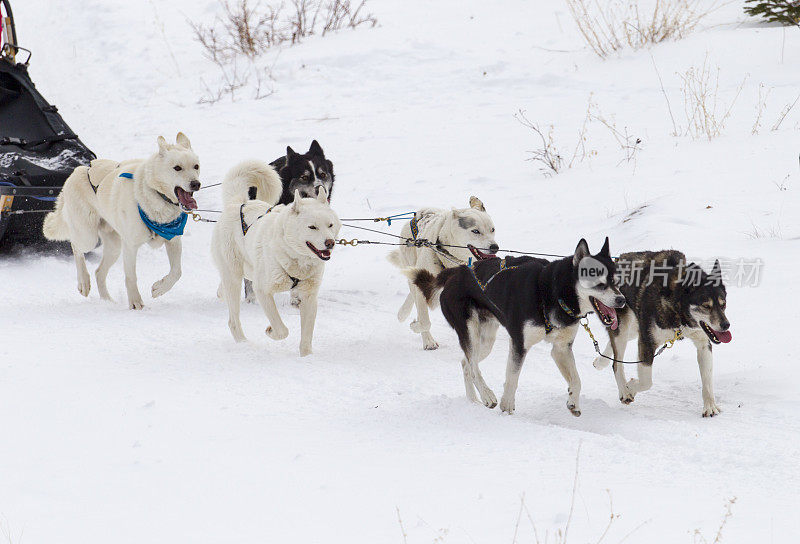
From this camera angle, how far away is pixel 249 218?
5289 mm

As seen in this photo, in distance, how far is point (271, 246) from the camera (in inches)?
192

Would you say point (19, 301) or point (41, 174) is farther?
point (41, 174)

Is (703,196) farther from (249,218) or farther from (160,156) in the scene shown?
(160,156)

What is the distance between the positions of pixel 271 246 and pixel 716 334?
2.61 meters

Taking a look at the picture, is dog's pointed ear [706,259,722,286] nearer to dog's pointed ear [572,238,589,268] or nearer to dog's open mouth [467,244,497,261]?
dog's pointed ear [572,238,589,268]

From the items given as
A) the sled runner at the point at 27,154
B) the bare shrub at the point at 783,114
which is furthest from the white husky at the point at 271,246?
the bare shrub at the point at 783,114

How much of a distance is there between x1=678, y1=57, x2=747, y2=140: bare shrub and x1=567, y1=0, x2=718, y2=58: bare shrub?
3.48 ft

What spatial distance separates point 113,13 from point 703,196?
11.9 m

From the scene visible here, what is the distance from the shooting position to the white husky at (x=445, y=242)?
5039mm

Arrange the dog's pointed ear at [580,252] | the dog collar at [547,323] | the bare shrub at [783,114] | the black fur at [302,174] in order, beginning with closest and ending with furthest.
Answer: the dog's pointed ear at [580,252] < the dog collar at [547,323] < the black fur at [302,174] < the bare shrub at [783,114]

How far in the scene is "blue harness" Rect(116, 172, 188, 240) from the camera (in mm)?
5926

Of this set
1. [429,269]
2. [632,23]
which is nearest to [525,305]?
[429,269]

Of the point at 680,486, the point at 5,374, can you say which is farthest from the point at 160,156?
the point at 680,486

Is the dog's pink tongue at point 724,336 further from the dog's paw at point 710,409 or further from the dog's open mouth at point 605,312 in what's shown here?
the dog's open mouth at point 605,312
